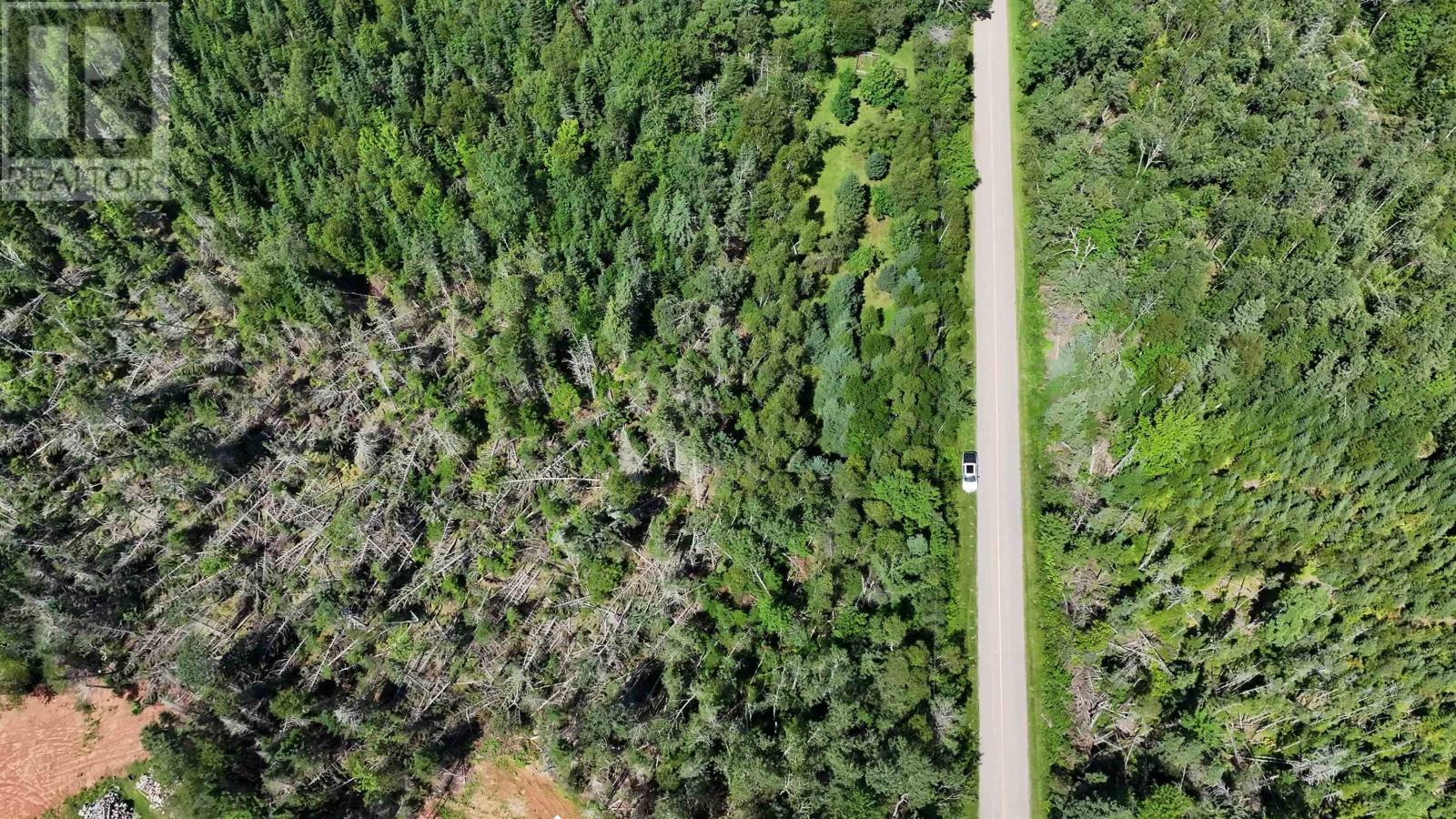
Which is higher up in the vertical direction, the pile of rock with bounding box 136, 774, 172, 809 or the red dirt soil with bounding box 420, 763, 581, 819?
the red dirt soil with bounding box 420, 763, 581, 819

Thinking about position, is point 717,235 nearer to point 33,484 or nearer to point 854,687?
point 854,687

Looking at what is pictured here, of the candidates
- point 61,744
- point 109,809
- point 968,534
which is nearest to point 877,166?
point 968,534

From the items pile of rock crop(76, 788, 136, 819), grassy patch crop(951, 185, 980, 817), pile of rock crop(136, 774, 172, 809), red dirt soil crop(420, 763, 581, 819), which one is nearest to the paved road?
grassy patch crop(951, 185, 980, 817)

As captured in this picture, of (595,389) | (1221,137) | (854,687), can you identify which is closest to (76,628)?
(595,389)

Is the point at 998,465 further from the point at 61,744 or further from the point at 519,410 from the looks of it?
the point at 61,744

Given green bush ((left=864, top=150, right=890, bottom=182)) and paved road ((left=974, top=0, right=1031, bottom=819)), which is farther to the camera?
green bush ((left=864, top=150, right=890, bottom=182))

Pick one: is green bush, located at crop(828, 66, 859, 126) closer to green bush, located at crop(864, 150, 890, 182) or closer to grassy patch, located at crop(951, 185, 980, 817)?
green bush, located at crop(864, 150, 890, 182)
